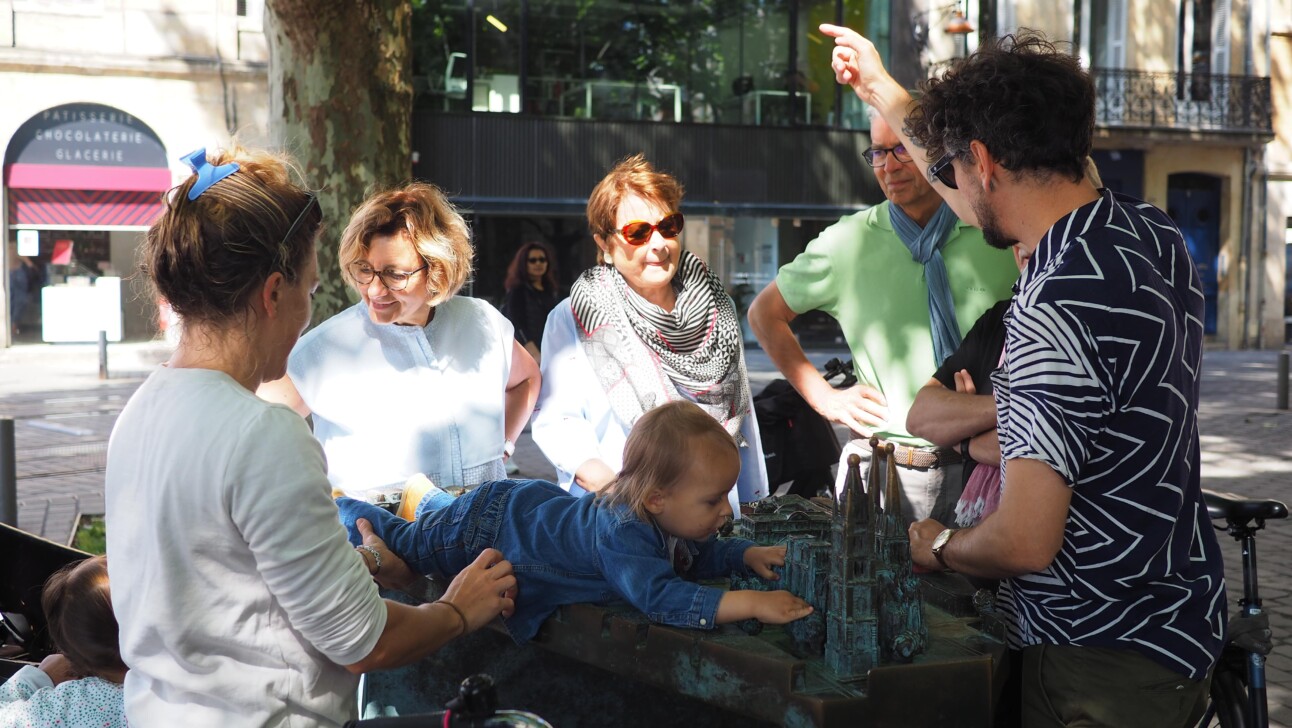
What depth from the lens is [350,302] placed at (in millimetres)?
5883

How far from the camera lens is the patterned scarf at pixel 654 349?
3.46 meters

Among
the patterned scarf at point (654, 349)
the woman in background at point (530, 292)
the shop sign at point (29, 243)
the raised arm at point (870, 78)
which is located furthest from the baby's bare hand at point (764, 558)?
the shop sign at point (29, 243)

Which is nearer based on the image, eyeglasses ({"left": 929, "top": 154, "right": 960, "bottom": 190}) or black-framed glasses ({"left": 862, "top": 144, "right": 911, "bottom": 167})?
eyeglasses ({"left": 929, "top": 154, "right": 960, "bottom": 190})

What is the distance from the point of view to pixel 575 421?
3564 mm

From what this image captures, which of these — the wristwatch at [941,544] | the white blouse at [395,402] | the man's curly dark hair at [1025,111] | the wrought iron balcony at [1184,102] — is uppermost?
the wrought iron balcony at [1184,102]

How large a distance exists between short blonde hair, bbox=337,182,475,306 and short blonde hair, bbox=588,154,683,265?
0.42 metres

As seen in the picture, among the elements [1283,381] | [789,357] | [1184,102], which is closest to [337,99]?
[789,357]

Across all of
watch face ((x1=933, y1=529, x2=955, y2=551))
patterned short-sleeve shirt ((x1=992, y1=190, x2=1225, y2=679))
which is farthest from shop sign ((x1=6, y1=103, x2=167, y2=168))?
patterned short-sleeve shirt ((x1=992, y1=190, x2=1225, y2=679))

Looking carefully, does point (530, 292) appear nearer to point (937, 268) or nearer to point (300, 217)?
point (937, 268)

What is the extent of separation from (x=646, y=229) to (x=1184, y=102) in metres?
24.9

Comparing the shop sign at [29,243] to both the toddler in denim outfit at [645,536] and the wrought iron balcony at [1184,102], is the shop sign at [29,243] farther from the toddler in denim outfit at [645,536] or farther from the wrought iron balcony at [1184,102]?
the toddler in denim outfit at [645,536]

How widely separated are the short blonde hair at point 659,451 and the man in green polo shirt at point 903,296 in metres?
0.96

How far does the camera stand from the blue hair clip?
185cm

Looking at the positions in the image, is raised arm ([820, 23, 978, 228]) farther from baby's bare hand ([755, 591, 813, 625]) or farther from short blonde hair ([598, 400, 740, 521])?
baby's bare hand ([755, 591, 813, 625])
